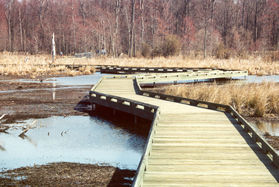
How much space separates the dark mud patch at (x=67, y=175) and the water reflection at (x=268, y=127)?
4761mm

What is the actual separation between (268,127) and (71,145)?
5702mm

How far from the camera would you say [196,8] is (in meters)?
56.7

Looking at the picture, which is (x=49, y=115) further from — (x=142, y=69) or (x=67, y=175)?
(x=142, y=69)

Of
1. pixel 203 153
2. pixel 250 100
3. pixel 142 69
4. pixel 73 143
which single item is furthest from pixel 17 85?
pixel 203 153

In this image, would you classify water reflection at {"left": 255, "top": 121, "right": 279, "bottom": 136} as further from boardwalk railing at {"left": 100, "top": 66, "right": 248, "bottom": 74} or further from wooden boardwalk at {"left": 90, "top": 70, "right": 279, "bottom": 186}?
boardwalk railing at {"left": 100, "top": 66, "right": 248, "bottom": 74}

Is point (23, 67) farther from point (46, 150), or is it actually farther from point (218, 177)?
point (218, 177)

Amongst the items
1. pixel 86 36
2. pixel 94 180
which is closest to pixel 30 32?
pixel 86 36

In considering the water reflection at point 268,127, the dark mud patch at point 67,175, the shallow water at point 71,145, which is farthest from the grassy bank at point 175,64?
the dark mud patch at point 67,175

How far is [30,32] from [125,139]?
52.4 m

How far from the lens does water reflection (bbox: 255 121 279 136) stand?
10.2 m

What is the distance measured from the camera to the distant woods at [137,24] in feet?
165

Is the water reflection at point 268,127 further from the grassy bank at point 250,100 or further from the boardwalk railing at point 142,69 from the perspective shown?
the boardwalk railing at point 142,69

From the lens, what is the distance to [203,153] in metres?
6.67

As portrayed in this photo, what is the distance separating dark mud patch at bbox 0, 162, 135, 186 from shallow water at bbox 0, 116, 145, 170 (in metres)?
0.30
